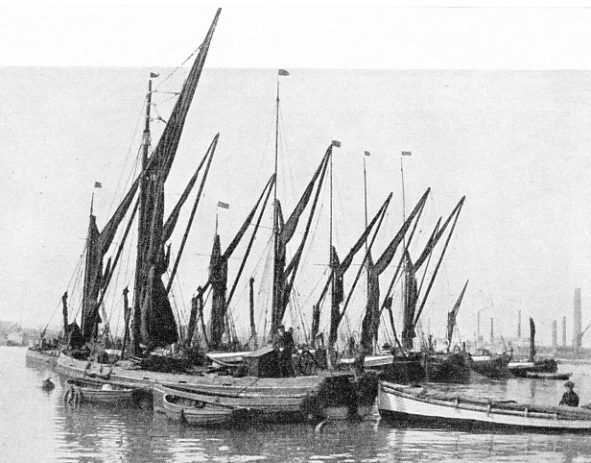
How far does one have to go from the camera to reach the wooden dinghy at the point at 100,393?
17.4 meters

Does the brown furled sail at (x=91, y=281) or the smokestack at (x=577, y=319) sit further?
the brown furled sail at (x=91, y=281)

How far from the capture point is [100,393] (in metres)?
17.7

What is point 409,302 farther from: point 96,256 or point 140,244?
point 96,256

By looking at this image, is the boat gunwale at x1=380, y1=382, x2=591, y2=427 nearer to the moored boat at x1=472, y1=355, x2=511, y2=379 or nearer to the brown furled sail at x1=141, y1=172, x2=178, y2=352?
the brown furled sail at x1=141, y1=172, x2=178, y2=352

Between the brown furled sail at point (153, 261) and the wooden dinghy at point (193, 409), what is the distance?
46.7 inches

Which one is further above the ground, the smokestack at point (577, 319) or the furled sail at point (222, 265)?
the furled sail at point (222, 265)

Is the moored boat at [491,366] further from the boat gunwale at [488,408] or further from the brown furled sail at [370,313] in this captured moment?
the boat gunwale at [488,408]

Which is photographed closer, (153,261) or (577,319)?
Result: (577,319)

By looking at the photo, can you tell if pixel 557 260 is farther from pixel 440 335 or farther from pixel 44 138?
pixel 44 138

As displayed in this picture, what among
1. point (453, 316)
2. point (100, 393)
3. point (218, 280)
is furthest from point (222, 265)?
point (453, 316)

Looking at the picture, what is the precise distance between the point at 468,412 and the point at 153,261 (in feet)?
22.0

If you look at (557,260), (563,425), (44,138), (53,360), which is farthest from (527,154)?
(53,360)

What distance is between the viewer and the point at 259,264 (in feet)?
64.8

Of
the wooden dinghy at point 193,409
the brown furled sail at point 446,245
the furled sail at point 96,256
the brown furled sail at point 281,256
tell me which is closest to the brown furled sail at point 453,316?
the brown furled sail at point 446,245
